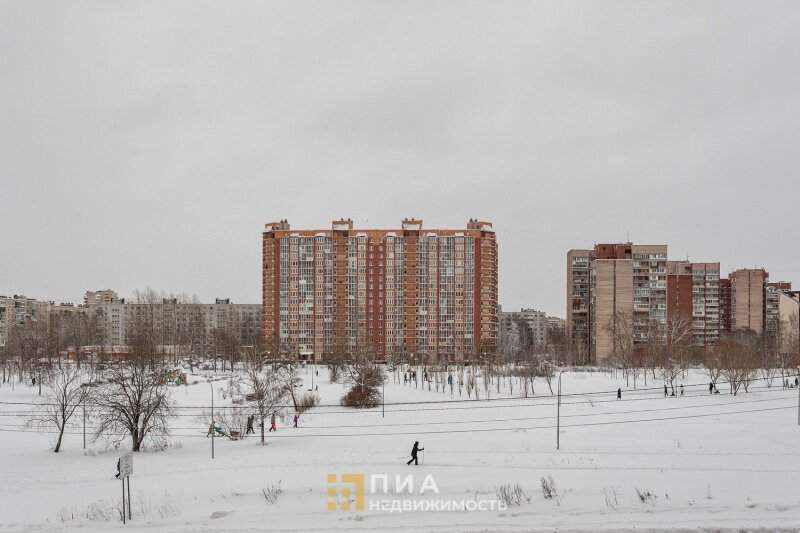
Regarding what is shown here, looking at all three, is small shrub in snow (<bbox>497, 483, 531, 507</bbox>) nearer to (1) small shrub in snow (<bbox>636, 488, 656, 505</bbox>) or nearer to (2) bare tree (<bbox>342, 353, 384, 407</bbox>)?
Result: (1) small shrub in snow (<bbox>636, 488, 656, 505</bbox>)

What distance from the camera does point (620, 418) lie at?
44.7 meters

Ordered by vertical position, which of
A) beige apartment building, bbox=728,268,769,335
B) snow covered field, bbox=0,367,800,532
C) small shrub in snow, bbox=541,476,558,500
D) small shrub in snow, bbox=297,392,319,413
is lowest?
small shrub in snow, bbox=297,392,319,413

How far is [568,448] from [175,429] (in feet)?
94.8

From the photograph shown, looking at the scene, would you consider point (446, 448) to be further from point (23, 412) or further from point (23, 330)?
point (23, 330)

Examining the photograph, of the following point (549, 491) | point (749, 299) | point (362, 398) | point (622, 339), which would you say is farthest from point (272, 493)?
point (749, 299)

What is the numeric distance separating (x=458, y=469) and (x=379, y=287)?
97449 mm

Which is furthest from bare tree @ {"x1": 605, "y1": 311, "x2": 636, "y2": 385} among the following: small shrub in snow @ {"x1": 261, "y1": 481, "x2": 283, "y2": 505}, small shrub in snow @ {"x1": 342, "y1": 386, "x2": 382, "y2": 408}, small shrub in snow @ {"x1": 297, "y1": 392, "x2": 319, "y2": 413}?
small shrub in snow @ {"x1": 261, "y1": 481, "x2": 283, "y2": 505}

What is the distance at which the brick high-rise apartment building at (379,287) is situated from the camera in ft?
402

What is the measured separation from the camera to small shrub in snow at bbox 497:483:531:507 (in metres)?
21.2

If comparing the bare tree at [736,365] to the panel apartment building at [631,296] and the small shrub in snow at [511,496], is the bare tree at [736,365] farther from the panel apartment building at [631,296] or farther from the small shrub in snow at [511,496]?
the small shrub in snow at [511,496]

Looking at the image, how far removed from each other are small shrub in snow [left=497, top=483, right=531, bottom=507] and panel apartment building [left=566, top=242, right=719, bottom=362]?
7973 centimetres

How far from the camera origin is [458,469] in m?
27.4

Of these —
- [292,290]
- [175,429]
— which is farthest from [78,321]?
[175,429]
